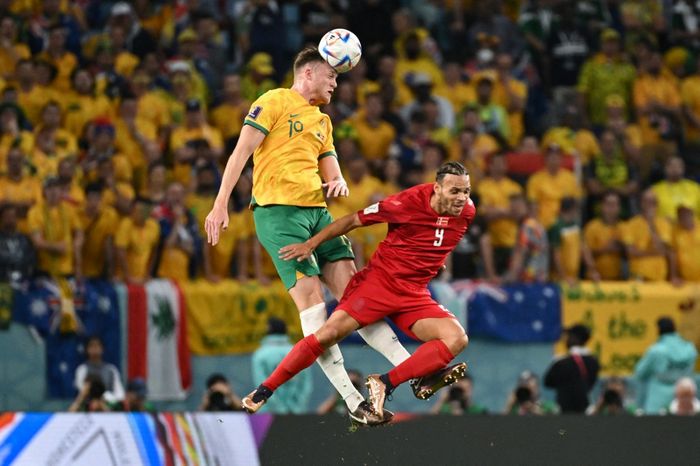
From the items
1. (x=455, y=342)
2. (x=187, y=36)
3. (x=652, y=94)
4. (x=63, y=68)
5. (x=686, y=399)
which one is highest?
(x=187, y=36)

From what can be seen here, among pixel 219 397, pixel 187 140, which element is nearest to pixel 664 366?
pixel 219 397

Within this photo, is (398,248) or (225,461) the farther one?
(225,461)

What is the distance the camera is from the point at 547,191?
50.7ft

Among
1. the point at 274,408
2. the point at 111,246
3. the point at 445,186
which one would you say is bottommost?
the point at 274,408

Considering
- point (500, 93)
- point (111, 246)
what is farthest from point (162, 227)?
point (500, 93)

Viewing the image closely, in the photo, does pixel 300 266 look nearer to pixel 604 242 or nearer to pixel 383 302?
pixel 383 302

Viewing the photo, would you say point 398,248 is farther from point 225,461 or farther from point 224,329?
point 224,329

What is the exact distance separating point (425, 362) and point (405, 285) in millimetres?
494

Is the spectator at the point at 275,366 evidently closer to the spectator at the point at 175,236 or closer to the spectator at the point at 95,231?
the spectator at the point at 175,236

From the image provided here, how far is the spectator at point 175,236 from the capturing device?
14.1 meters

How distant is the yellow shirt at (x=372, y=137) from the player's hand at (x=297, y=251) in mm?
6497

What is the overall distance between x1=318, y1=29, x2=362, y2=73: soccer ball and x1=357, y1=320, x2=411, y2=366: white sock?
1.61m

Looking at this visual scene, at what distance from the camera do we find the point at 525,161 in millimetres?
15852

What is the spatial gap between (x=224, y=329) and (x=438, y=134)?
10.9 feet
